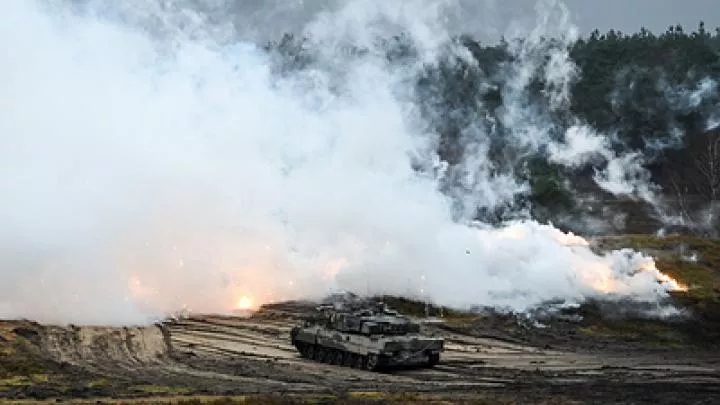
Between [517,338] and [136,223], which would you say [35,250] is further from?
[517,338]

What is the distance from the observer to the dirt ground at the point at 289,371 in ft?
76.9

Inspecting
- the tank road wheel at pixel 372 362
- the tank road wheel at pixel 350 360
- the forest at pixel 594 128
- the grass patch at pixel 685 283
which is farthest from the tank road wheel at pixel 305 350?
the forest at pixel 594 128

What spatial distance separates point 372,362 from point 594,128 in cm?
5957

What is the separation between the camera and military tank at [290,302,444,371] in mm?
30703

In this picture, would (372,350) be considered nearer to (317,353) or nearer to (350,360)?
(350,360)

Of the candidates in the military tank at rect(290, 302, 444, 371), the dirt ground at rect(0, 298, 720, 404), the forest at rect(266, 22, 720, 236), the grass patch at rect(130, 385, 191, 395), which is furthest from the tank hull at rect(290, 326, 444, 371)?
the forest at rect(266, 22, 720, 236)

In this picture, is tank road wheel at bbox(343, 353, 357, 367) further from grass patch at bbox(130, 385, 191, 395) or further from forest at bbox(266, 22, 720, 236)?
forest at bbox(266, 22, 720, 236)

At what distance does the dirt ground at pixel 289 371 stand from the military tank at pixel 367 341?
58 cm

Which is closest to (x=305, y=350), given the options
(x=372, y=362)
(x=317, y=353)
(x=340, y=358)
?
(x=317, y=353)

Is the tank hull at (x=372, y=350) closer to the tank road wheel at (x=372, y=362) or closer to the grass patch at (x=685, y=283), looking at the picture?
the tank road wheel at (x=372, y=362)

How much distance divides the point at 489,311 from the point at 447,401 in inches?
821

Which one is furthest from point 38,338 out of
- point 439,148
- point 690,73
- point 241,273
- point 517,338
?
point 690,73

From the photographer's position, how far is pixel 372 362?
101 ft

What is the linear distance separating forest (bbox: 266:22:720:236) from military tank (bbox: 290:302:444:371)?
34.8 metres
